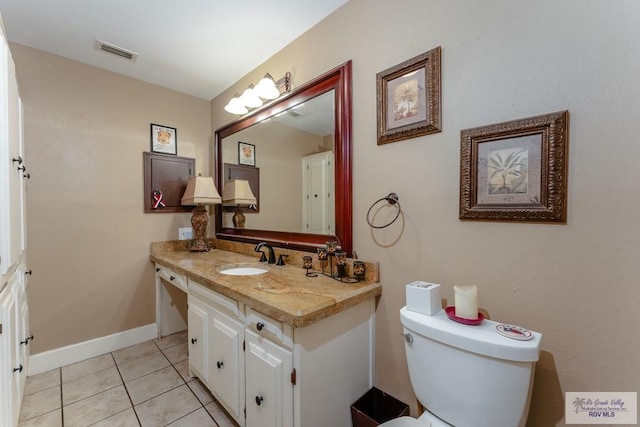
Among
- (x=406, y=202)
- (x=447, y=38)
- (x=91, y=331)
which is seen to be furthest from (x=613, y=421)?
(x=91, y=331)

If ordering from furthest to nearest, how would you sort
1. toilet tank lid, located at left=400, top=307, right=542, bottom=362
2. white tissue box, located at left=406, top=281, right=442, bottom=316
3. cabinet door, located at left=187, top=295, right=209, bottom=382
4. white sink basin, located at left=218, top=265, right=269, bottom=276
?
white sink basin, located at left=218, top=265, right=269, bottom=276 → cabinet door, located at left=187, top=295, right=209, bottom=382 → white tissue box, located at left=406, top=281, right=442, bottom=316 → toilet tank lid, located at left=400, top=307, right=542, bottom=362

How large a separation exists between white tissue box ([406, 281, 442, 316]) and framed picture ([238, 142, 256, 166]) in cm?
166

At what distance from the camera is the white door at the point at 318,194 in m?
1.60

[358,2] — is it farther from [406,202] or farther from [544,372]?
[544,372]

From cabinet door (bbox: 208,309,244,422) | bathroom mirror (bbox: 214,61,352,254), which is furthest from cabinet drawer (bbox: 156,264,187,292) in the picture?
bathroom mirror (bbox: 214,61,352,254)

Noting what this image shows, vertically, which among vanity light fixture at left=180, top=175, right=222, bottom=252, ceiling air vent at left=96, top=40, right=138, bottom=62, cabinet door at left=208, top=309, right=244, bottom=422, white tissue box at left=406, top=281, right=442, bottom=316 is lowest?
cabinet door at left=208, top=309, right=244, bottom=422

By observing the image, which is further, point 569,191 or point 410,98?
point 410,98

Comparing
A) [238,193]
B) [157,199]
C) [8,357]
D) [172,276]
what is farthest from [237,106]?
[8,357]

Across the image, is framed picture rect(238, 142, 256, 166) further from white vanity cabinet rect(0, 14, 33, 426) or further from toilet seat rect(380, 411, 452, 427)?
toilet seat rect(380, 411, 452, 427)

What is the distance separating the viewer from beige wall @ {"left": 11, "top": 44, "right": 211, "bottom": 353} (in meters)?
1.89

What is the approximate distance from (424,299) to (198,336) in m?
1.37

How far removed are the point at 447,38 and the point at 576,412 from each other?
56.8 inches

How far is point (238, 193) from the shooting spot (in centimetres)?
234

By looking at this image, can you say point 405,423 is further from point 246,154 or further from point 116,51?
point 116,51
